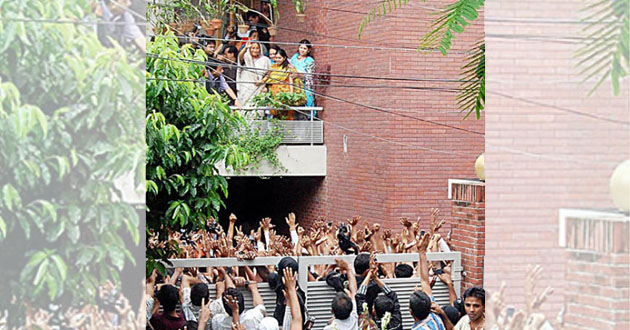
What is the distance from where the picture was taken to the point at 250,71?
14344 millimetres

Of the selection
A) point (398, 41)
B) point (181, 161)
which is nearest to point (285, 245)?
point (181, 161)

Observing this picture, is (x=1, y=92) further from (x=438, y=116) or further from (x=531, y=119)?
(x=438, y=116)

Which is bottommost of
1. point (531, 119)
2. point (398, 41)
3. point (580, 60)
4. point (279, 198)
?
point (279, 198)

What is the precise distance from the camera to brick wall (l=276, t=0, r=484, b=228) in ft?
44.8

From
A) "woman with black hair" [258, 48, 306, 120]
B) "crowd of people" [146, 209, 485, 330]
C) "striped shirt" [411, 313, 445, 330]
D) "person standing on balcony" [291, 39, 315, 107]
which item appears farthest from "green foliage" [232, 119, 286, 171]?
"striped shirt" [411, 313, 445, 330]

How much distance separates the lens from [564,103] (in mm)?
1734

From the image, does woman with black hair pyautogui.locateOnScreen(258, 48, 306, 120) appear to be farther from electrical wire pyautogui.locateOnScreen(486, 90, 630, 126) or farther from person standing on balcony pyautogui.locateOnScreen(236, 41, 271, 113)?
electrical wire pyautogui.locateOnScreen(486, 90, 630, 126)

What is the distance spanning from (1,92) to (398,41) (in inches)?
474

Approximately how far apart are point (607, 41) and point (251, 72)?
12.9 meters

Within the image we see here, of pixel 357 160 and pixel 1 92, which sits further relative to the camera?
pixel 357 160

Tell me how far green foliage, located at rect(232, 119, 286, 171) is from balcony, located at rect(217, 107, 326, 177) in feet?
0.26

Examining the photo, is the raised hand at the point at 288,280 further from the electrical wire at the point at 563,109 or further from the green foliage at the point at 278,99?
the green foliage at the point at 278,99

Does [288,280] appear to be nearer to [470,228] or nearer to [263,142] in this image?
[470,228]

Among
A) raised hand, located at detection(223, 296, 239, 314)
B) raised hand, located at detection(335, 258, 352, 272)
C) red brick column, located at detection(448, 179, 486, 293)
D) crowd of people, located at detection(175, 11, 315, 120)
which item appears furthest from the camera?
crowd of people, located at detection(175, 11, 315, 120)
